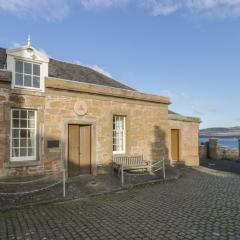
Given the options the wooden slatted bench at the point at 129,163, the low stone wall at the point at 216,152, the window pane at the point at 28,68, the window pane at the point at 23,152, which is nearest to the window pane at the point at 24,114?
the window pane at the point at 23,152

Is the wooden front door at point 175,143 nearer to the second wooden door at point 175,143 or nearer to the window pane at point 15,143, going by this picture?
the second wooden door at point 175,143

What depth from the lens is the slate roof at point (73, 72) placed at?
15453 mm

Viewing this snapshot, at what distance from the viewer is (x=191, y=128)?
22172mm

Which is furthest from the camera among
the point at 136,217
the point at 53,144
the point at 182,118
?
the point at 182,118

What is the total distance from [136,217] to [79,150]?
21.0ft

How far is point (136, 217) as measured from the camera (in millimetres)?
8672

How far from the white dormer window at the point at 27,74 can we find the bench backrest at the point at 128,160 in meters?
5.29

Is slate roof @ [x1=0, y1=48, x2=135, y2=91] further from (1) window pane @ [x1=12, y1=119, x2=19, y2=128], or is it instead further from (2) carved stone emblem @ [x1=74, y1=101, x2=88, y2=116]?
(1) window pane @ [x1=12, y1=119, x2=19, y2=128]

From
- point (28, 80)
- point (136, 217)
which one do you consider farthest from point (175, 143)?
point (136, 217)

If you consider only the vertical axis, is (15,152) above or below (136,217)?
Result: above

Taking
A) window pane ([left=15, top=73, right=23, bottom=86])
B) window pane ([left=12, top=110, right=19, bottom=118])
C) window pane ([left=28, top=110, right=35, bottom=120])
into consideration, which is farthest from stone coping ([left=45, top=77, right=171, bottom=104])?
window pane ([left=12, top=110, right=19, bottom=118])

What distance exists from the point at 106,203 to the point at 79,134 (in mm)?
4703

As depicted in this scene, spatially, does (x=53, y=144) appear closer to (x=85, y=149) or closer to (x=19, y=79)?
(x=85, y=149)

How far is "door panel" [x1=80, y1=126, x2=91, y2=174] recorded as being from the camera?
574 inches
